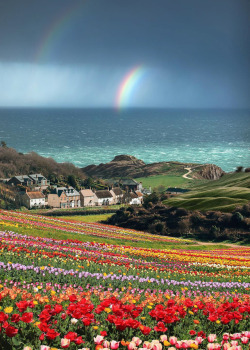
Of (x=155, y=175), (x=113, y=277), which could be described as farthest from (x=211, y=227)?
(x=155, y=175)

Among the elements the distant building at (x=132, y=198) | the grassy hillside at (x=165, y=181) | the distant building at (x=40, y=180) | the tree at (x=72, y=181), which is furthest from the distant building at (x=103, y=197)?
the grassy hillside at (x=165, y=181)

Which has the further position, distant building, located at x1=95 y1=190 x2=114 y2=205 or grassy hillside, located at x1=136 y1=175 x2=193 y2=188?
grassy hillside, located at x1=136 y1=175 x2=193 y2=188

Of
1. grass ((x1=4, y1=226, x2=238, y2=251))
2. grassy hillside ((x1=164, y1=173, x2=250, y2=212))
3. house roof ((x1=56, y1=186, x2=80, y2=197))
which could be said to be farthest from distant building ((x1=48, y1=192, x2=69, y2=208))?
grass ((x1=4, y1=226, x2=238, y2=251))

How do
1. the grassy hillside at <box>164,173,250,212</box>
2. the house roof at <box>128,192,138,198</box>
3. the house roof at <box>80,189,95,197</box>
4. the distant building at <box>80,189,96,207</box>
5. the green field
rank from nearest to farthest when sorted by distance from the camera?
the grassy hillside at <box>164,173,250,212</box>, the distant building at <box>80,189,96,207</box>, the house roof at <box>80,189,95,197</box>, the house roof at <box>128,192,138,198</box>, the green field

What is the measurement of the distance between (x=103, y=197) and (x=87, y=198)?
405cm

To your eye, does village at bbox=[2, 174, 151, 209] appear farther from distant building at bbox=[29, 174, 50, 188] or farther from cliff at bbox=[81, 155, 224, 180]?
cliff at bbox=[81, 155, 224, 180]

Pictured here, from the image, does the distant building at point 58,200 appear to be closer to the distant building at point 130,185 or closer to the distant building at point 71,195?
the distant building at point 71,195

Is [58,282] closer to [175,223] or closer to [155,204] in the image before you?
[175,223]

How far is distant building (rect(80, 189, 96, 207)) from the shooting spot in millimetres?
91125

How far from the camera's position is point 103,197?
93.7 m

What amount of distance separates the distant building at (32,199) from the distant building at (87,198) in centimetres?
1064

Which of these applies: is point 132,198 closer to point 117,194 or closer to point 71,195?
point 117,194

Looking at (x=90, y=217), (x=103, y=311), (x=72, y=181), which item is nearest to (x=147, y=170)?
(x=72, y=181)

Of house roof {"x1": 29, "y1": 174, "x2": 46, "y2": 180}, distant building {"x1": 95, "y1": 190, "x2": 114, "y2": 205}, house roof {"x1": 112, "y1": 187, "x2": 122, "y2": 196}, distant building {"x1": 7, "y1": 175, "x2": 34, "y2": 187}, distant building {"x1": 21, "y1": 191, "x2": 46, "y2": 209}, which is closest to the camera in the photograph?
distant building {"x1": 21, "y1": 191, "x2": 46, "y2": 209}
